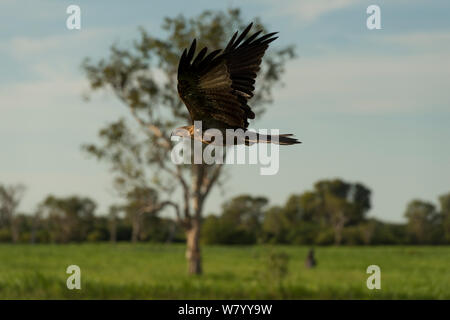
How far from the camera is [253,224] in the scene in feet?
198

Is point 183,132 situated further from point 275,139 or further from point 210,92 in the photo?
point 275,139

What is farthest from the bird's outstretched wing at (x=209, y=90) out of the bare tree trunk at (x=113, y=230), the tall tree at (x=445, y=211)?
the tall tree at (x=445, y=211)

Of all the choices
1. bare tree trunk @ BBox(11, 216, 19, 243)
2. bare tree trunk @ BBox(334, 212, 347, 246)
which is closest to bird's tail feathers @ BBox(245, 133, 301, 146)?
bare tree trunk @ BBox(334, 212, 347, 246)

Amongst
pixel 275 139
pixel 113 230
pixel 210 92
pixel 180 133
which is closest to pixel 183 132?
pixel 180 133

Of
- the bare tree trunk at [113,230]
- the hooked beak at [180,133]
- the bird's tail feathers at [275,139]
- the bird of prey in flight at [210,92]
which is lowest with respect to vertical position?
the bare tree trunk at [113,230]

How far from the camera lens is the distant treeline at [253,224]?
5328 centimetres

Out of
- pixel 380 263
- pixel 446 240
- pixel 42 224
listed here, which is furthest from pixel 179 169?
pixel 446 240

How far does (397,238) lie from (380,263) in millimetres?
28960

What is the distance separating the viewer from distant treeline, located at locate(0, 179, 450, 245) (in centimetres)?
5328

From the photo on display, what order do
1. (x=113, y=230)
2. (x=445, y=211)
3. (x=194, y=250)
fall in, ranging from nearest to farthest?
1. (x=194, y=250)
2. (x=113, y=230)
3. (x=445, y=211)

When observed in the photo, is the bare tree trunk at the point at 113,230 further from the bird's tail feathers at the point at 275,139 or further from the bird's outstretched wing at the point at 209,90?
the bird's tail feathers at the point at 275,139

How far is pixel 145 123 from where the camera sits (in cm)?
2277

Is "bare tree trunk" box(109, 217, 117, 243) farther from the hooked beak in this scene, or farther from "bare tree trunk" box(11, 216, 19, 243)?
the hooked beak

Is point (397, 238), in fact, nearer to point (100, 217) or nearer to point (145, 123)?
point (100, 217)
